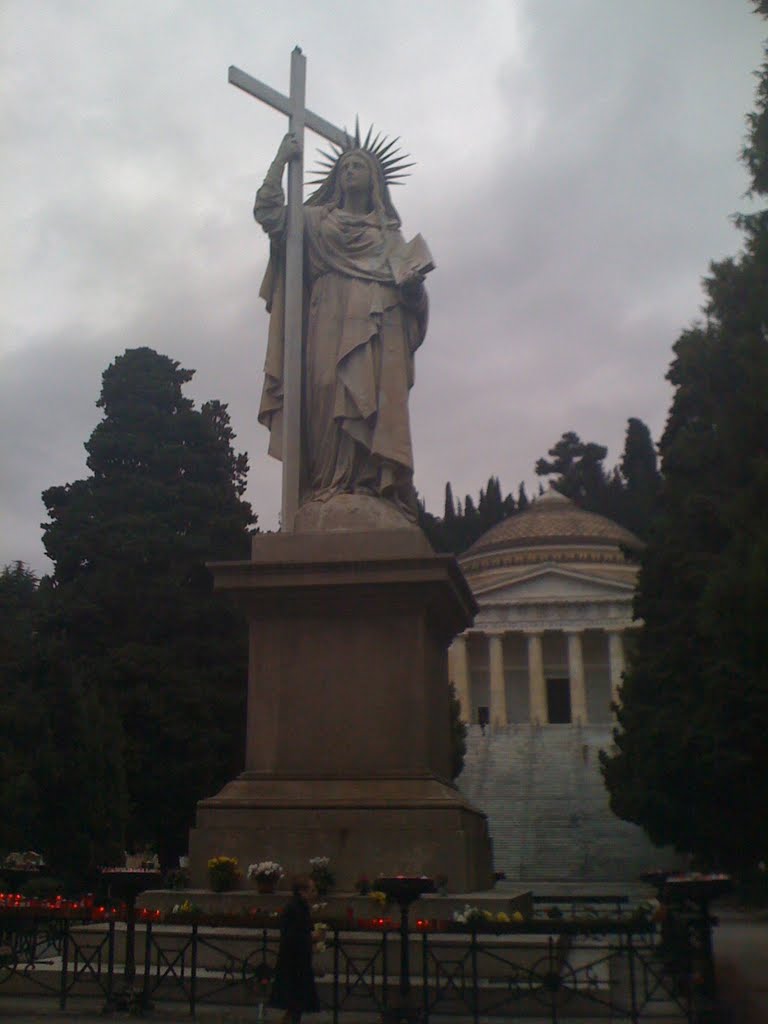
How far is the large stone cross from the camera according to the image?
12.2 meters

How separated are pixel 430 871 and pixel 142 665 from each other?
21.4 metres

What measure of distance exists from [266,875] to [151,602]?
22.6m

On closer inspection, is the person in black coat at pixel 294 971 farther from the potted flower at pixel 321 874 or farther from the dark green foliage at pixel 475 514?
the dark green foliage at pixel 475 514

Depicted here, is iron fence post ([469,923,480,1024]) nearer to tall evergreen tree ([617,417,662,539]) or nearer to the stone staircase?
the stone staircase

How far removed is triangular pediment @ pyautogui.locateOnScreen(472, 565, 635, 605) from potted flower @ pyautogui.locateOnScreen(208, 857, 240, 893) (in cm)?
7274

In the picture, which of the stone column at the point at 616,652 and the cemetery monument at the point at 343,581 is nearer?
the cemetery monument at the point at 343,581

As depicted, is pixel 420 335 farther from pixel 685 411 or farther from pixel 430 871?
pixel 685 411

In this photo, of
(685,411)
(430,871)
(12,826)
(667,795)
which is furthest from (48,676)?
(430,871)

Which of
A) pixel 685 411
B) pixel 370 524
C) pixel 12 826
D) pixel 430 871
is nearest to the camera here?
pixel 430 871

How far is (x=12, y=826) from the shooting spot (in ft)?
74.0

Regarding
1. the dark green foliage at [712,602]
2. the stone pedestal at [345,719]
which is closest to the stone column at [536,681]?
the dark green foliage at [712,602]

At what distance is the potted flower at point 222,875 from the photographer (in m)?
9.91

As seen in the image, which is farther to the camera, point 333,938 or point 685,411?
point 685,411

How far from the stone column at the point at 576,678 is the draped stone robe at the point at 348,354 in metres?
69.4
